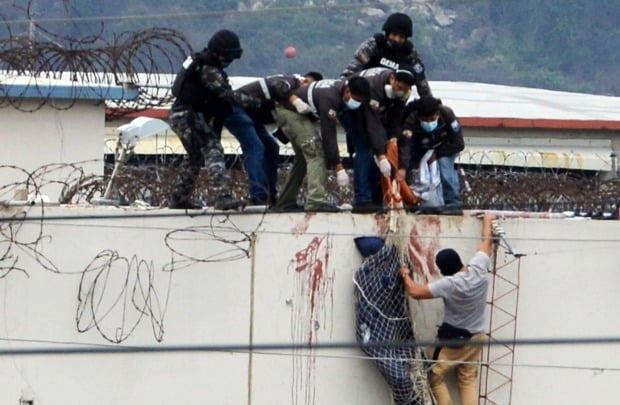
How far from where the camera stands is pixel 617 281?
17.4m

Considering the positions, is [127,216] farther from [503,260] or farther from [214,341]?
[503,260]

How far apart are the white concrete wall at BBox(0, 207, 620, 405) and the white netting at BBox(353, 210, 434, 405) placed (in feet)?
0.87

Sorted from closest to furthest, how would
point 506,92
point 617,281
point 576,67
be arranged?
point 617,281, point 506,92, point 576,67

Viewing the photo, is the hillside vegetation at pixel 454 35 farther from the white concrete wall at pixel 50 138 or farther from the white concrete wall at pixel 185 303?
the white concrete wall at pixel 185 303

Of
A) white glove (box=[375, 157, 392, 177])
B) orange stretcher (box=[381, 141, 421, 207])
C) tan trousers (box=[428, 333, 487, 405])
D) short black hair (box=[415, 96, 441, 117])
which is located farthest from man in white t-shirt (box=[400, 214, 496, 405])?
short black hair (box=[415, 96, 441, 117])

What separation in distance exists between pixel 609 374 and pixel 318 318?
2.41 m

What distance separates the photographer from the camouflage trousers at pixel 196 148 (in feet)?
56.5

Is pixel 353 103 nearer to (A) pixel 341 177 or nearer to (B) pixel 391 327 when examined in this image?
(A) pixel 341 177

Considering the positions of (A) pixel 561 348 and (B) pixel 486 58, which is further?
(B) pixel 486 58

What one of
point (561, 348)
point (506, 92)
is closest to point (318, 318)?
point (561, 348)

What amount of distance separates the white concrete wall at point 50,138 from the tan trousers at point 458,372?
3704 millimetres

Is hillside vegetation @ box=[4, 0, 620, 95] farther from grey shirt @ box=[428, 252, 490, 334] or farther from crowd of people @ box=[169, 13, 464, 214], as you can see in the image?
grey shirt @ box=[428, 252, 490, 334]

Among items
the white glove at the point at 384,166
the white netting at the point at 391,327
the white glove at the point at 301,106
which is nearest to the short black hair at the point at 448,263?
the white netting at the point at 391,327

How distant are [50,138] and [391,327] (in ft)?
12.6
